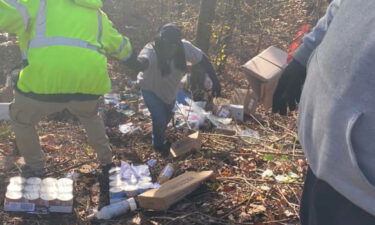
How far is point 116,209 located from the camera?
335 cm

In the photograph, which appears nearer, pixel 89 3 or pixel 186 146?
pixel 89 3

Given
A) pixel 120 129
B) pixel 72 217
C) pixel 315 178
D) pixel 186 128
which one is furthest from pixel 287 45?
pixel 315 178

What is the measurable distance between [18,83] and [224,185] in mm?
1806

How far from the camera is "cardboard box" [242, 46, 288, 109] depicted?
4.42 meters

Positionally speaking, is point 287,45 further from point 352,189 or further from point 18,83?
point 352,189

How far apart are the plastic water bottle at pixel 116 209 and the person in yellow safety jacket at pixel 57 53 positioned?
0.79 metres

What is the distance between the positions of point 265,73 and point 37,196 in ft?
8.18

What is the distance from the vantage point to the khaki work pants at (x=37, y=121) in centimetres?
333

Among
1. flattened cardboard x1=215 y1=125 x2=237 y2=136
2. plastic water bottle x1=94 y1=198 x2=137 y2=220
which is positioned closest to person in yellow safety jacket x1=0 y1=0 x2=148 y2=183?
plastic water bottle x1=94 y1=198 x2=137 y2=220

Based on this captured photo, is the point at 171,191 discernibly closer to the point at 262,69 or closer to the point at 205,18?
the point at 262,69

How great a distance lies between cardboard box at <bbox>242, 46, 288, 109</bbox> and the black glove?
2234 millimetres

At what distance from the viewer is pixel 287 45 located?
26.5 ft

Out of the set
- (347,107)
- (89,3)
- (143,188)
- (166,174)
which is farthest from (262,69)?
(347,107)

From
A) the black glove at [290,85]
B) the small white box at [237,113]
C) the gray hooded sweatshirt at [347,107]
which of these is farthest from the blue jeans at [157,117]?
the gray hooded sweatshirt at [347,107]
